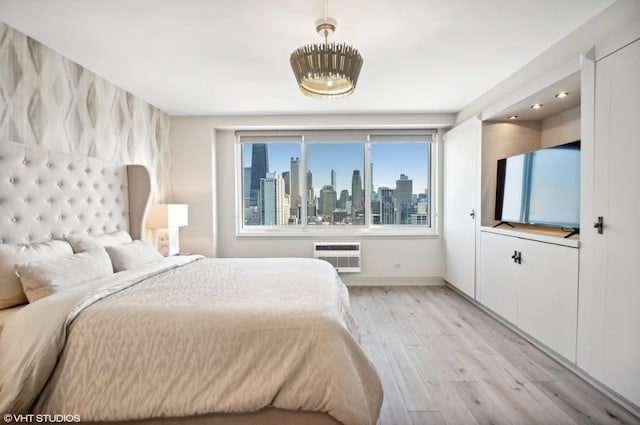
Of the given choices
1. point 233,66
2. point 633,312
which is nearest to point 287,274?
→ point 233,66

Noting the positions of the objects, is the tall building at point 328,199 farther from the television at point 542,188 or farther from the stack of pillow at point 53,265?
the stack of pillow at point 53,265

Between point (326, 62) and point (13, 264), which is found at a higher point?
point (326, 62)

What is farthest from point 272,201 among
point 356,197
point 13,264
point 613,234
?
point 613,234

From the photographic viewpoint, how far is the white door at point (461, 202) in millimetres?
3166

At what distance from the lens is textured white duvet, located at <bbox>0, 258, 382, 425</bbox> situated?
1.21m

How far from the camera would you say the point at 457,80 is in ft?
9.05

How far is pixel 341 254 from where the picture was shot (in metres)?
3.93

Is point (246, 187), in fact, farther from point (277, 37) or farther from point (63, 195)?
point (277, 37)

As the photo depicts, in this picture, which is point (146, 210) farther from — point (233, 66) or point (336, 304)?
point (336, 304)

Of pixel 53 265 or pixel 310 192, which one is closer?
pixel 53 265

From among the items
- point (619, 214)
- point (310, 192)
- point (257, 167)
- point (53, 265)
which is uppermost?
point (257, 167)

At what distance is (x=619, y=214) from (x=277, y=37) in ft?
8.11

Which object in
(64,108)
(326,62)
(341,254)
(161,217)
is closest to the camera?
(326,62)

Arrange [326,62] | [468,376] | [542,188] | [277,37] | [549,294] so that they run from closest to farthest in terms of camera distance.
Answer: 1. [326,62]
2. [468,376]
3. [277,37]
4. [549,294]
5. [542,188]
